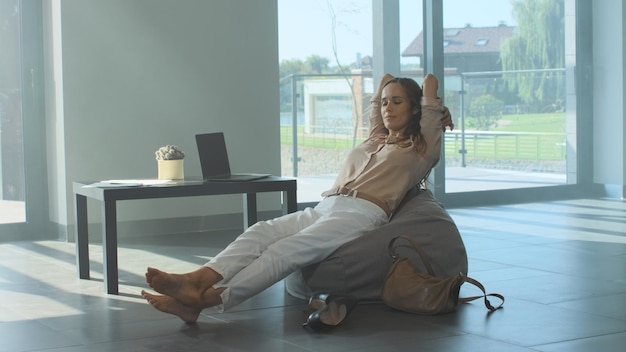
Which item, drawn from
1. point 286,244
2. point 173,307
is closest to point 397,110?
point 286,244

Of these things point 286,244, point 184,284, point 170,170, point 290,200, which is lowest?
point 184,284

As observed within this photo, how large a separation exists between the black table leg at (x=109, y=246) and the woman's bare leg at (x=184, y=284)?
866mm

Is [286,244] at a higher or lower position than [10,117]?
lower

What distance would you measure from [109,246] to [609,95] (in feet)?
18.3

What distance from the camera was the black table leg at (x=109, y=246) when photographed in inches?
160

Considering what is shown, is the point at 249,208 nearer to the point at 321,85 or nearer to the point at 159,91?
the point at 159,91

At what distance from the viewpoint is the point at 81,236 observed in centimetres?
445

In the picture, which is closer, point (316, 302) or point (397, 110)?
point (316, 302)

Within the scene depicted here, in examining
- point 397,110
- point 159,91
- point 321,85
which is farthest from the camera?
point 321,85

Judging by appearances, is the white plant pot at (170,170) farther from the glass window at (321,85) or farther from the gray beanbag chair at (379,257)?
the glass window at (321,85)

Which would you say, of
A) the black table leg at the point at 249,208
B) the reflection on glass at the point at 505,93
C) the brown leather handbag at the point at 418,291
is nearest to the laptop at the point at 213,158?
the black table leg at the point at 249,208

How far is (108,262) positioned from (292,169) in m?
3.11

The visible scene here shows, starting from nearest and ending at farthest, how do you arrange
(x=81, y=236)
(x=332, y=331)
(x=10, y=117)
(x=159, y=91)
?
(x=332, y=331), (x=81, y=236), (x=10, y=117), (x=159, y=91)

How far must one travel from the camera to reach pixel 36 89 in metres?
6.01
